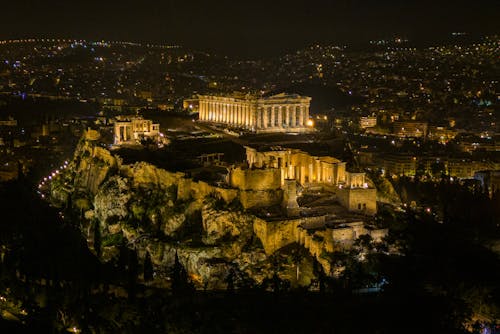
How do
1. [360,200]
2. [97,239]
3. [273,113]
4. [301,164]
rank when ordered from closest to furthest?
1. [360,200]
2. [97,239]
3. [301,164]
4. [273,113]

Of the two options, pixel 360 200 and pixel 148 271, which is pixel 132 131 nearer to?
pixel 148 271

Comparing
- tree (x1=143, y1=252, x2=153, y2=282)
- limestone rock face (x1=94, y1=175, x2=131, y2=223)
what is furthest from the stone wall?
limestone rock face (x1=94, y1=175, x2=131, y2=223)

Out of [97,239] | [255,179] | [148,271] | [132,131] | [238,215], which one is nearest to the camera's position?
[148,271]

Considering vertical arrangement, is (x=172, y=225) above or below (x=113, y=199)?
below

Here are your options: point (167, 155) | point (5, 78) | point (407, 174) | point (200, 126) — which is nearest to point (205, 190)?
point (167, 155)

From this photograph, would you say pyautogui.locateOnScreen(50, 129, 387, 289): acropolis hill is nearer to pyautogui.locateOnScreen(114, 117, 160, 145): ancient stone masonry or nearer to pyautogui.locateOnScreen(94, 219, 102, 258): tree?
pyautogui.locateOnScreen(94, 219, 102, 258): tree

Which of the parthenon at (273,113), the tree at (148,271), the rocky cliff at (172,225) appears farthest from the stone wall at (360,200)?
the parthenon at (273,113)

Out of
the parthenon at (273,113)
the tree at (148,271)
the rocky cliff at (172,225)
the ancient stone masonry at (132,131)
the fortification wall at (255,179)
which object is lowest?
the tree at (148,271)

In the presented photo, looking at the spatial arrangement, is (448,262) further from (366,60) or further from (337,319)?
(366,60)

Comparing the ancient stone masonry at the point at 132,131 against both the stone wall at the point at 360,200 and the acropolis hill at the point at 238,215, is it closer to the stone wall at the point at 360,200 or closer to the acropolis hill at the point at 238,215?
the acropolis hill at the point at 238,215

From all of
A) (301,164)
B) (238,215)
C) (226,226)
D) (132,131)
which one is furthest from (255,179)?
(132,131)
